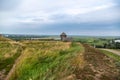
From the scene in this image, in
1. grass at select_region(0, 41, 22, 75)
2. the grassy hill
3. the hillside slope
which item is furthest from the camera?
Answer: grass at select_region(0, 41, 22, 75)

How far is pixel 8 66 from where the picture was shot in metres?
25.3

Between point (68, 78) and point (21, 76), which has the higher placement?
point (68, 78)

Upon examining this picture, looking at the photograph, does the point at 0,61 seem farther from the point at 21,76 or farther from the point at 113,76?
the point at 113,76

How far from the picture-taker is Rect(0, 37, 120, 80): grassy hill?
11.7 meters

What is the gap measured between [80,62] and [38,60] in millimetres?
8836

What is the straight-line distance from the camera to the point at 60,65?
15805 mm

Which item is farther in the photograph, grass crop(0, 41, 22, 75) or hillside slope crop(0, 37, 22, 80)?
grass crop(0, 41, 22, 75)

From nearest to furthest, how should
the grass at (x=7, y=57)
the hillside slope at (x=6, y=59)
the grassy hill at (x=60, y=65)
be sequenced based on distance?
1. the grassy hill at (x=60, y=65)
2. the hillside slope at (x=6, y=59)
3. the grass at (x=7, y=57)

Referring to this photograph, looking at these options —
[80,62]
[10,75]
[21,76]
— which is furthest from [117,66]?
[10,75]

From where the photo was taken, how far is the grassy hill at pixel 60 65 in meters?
11.7

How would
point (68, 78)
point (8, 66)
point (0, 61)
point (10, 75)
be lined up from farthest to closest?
point (0, 61) → point (8, 66) → point (10, 75) → point (68, 78)

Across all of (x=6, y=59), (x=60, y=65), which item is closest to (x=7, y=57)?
(x=6, y=59)

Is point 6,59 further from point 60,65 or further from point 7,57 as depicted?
point 60,65

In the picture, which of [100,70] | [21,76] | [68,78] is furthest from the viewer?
[21,76]
